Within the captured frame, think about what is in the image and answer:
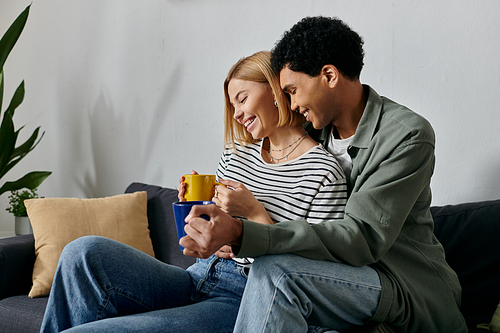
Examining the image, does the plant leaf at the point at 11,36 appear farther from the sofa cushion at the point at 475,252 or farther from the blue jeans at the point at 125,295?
the sofa cushion at the point at 475,252

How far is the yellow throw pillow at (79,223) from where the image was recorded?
1.68m

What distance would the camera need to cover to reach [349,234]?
3.07 feet

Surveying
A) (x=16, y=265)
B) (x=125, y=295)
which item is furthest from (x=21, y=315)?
(x=125, y=295)

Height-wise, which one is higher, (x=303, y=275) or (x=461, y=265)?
(x=303, y=275)

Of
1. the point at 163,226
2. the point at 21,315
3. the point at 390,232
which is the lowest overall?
the point at 21,315

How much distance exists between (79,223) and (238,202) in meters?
0.99

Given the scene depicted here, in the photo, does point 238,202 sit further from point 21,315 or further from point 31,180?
point 31,180

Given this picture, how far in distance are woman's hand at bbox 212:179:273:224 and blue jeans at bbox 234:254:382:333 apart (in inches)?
8.4

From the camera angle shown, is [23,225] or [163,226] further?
[23,225]

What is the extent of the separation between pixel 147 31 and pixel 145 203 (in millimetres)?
998

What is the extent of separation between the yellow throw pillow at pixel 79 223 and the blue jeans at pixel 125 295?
63cm

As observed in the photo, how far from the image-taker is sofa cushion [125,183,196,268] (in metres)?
1.83

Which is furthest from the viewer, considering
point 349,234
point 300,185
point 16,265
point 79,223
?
point 79,223

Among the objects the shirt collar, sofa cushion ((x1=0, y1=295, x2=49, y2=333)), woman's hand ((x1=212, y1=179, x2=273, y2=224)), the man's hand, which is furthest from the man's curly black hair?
sofa cushion ((x1=0, y1=295, x2=49, y2=333))
